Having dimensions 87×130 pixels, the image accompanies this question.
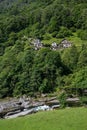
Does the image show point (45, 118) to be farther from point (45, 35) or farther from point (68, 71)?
point (45, 35)

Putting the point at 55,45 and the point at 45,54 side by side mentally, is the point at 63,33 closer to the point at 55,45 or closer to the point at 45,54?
the point at 55,45

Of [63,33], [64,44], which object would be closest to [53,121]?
[64,44]

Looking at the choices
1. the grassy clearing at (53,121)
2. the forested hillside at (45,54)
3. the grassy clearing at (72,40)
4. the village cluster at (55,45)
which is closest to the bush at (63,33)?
the forested hillside at (45,54)

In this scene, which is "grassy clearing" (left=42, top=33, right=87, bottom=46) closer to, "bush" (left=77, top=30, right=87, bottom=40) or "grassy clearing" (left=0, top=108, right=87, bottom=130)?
"bush" (left=77, top=30, right=87, bottom=40)

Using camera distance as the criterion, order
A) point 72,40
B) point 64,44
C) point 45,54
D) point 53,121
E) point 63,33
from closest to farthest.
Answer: point 53,121 < point 45,54 < point 64,44 < point 72,40 < point 63,33

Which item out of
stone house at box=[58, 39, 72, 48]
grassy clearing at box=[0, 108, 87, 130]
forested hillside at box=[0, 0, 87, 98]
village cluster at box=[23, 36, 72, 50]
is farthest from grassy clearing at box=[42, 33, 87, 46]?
grassy clearing at box=[0, 108, 87, 130]

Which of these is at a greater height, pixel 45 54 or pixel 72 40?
pixel 72 40

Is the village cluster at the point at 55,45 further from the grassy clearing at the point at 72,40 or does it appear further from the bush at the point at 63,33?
the bush at the point at 63,33

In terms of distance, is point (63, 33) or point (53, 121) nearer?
point (53, 121)
